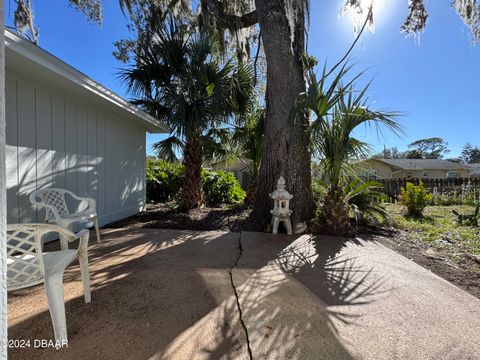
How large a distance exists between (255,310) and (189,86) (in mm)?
4421

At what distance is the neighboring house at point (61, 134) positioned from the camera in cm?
287

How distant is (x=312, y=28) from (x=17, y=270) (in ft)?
19.4

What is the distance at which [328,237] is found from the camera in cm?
359

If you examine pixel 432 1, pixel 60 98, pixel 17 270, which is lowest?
pixel 17 270

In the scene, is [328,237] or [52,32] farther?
[52,32]

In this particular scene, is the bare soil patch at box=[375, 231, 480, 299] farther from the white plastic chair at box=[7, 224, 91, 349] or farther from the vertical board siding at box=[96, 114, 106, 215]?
the vertical board siding at box=[96, 114, 106, 215]

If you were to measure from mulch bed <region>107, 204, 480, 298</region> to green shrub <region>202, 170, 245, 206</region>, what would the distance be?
76.6 inches

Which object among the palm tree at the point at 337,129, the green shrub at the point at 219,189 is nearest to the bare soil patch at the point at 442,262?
the palm tree at the point at 337,129

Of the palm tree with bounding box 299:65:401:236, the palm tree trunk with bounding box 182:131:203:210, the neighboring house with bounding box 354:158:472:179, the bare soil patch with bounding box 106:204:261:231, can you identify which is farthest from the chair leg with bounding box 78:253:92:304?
the neighboring house with bounding box 354:158:472:179

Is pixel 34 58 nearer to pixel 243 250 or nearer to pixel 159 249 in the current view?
pixel 159 249

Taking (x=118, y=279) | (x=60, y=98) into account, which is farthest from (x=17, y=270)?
(x=60, y=98)

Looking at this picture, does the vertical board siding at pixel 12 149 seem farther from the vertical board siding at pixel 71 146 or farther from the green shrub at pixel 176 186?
the green shrub at pixel 176 186

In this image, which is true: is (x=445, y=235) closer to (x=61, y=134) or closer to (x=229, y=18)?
(x=229, y=18)

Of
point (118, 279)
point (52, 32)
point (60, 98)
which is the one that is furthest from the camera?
point (52, 32)
